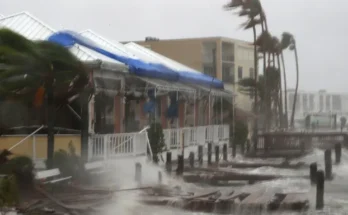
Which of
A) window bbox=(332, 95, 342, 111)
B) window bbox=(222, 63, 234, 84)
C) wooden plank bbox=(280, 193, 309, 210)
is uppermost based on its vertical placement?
window bbox=(222, 63, 234, 84)

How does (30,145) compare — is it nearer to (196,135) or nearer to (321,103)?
(196,135)

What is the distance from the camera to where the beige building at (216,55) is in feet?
166

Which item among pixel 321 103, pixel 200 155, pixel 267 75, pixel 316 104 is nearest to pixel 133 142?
pixel 200 155

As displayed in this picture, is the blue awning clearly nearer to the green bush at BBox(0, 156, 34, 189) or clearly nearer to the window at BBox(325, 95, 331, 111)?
the green bush at BBox(0, 156, 34, 189)

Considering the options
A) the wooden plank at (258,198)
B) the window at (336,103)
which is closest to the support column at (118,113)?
the wooden plank at (258,198)

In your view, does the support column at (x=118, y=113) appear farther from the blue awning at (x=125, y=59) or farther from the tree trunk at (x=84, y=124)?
the tree trunk at (x=84, y=124)

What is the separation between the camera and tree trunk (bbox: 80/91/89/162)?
64.6 ft

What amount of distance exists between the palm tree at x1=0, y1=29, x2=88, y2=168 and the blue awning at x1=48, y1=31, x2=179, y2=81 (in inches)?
85.5

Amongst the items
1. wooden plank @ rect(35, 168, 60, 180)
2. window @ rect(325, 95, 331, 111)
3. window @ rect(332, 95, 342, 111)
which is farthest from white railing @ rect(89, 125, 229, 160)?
window @ rect(325, 95, 331, 111)

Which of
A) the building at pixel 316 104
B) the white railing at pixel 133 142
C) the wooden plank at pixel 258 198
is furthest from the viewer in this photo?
the building at pixel 316 104

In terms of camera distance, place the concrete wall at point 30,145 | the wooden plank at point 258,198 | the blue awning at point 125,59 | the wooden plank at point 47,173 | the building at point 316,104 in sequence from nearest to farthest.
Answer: the wooden plank at point 258,198, the wooden plank at point 47,173, the concrete wall at point 30,145, the blue awning at point 125,59, the building at point 316,104

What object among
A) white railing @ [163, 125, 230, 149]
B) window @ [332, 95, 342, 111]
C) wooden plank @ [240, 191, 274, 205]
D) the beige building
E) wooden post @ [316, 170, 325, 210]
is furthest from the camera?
the beige building

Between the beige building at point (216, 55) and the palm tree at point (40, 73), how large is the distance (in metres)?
31.0

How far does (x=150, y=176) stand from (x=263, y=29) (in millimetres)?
20937
